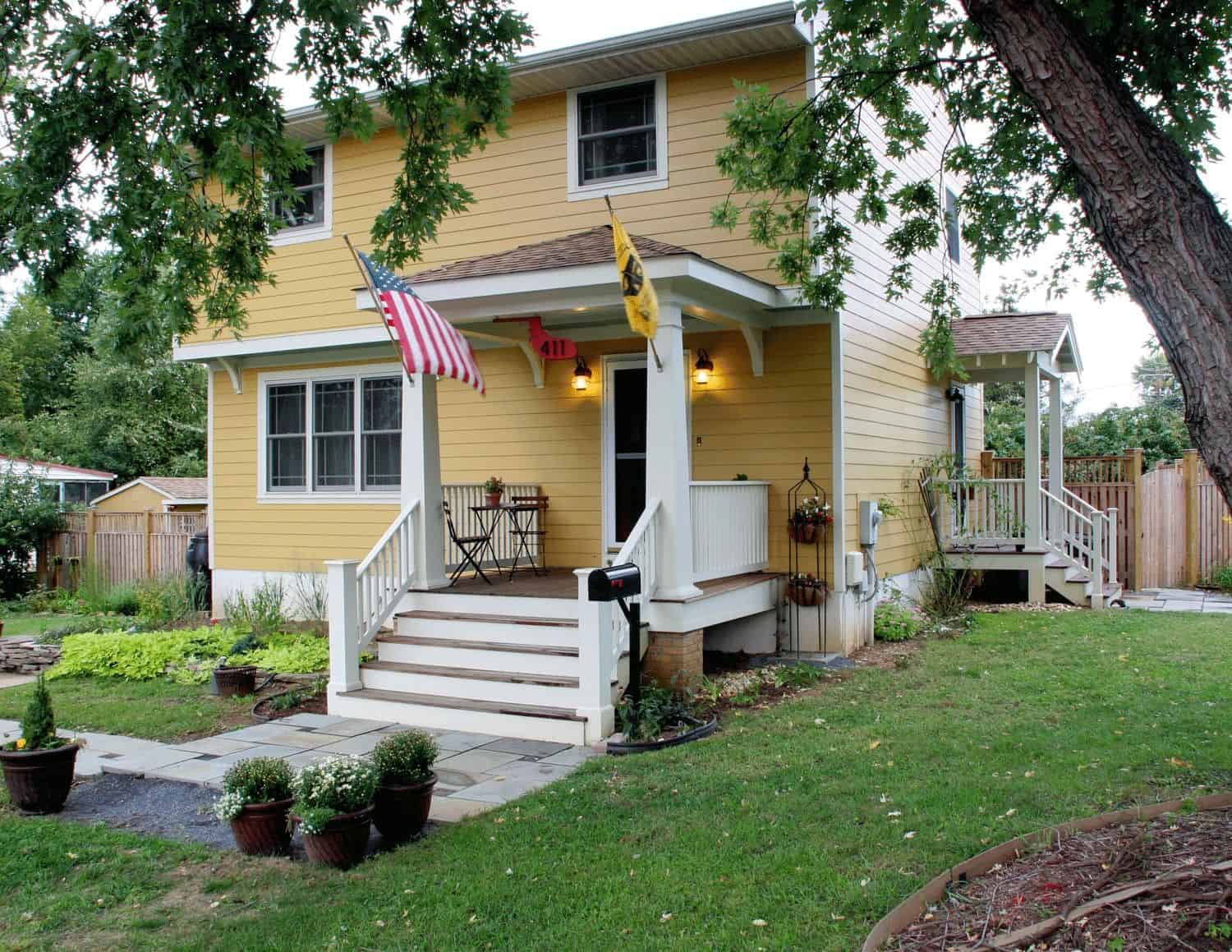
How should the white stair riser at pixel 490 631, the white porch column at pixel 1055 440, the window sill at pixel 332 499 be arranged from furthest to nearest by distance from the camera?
the white porch column at pixel 1055 440 < the window sill at pixel 332 499 < the white stair riser at pixel 490 631

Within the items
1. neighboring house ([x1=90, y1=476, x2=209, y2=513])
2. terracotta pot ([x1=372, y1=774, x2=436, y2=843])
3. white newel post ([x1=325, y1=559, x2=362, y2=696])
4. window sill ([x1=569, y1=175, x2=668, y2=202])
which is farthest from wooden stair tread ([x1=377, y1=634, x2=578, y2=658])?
neighboring house ([x1=90, y1=476, x2=209, y2=513])

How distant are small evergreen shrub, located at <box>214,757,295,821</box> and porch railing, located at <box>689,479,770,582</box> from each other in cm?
414

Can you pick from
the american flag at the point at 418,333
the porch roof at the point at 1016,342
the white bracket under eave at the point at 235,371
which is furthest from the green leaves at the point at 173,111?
the porch roof at the point at 1016,342

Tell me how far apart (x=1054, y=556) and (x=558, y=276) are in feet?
26.6

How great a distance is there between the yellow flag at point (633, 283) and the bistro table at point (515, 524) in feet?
11.4

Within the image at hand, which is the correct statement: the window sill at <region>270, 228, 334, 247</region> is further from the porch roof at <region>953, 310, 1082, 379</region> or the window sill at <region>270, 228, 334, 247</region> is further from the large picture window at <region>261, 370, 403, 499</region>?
the porch roof at <region>953, 310, 1082, 379</region>

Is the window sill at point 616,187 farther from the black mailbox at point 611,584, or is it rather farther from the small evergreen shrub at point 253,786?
the small evergreen shrub at point 253,786

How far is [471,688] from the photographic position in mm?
7723

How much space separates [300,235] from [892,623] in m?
8.43

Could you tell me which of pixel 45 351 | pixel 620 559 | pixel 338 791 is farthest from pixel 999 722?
pixel 45 351

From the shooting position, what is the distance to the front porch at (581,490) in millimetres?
7762

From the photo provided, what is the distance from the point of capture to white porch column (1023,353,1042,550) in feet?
40.9

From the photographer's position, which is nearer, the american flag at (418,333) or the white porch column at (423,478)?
the american flag at (418,333)

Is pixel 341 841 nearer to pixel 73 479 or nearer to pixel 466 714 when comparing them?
pixel 466 714
